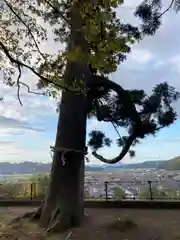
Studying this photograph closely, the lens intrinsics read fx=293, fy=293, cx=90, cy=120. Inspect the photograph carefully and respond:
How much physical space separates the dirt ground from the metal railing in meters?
1.16

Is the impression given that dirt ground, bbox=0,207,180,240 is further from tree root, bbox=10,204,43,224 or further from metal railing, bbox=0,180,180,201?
metal railing, bbox=0,180,180,201

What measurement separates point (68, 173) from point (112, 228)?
4.20 ft

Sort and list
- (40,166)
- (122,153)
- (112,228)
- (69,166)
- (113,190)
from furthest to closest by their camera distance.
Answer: (40,166) → (113,190) → (69,166) → (122,153) → (112,228)

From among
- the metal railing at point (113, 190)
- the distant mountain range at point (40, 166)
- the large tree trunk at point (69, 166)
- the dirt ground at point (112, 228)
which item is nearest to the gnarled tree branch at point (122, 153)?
the large tree trunk at point (69, 166)

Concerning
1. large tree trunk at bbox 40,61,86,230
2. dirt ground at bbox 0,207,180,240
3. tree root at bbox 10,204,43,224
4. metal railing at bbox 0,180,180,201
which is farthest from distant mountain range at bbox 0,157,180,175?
large tree trunk at bbox 40,61,86,230

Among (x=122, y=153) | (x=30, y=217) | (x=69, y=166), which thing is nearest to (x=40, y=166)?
(x=30, y=217)

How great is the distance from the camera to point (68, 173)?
5570 millimetres

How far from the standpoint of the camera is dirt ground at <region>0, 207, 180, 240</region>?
15.3 feet

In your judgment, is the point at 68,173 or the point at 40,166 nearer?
the point at 68,173

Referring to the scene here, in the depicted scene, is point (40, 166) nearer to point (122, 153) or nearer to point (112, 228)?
point (122, 153)

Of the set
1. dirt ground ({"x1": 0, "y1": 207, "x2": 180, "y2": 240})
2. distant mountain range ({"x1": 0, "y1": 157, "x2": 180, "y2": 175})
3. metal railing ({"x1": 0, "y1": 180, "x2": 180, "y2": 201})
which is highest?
distant mountain range ({"x1": 0, "y1": 157, "x2": 180, "y2": 175})

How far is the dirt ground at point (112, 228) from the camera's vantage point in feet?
15.3

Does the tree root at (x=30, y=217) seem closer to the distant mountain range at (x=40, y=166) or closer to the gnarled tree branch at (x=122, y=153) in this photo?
the gnarled tree branch at (x=122, y=153)

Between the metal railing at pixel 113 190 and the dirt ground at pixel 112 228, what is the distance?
1160 millimetres
